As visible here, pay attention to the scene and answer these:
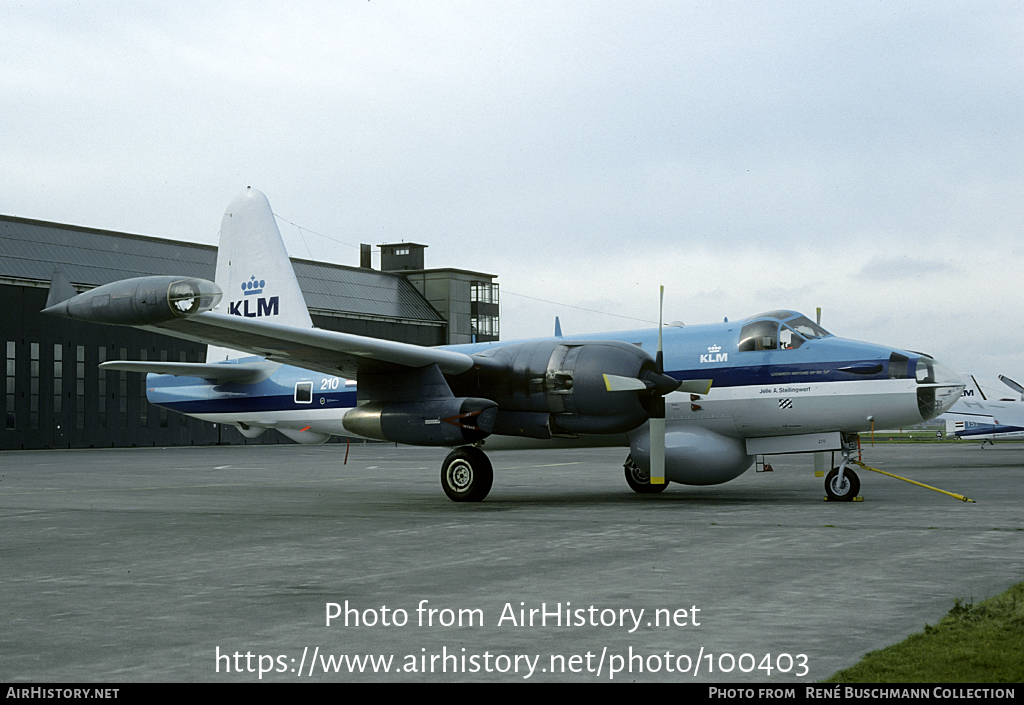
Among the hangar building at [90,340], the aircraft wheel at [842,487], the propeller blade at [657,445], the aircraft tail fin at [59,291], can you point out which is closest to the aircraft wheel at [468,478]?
the propeller blade at [657,445]

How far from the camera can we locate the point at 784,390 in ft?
59.0

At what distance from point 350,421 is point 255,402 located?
472cm

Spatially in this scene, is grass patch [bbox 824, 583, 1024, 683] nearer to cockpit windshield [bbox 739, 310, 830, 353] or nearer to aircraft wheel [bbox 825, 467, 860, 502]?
aircraft wheel [bbox 825, 467, 860, 502]

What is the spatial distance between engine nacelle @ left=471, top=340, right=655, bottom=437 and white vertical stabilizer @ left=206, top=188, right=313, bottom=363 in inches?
285

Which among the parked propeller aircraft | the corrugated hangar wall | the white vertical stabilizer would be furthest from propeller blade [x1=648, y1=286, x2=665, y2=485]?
the corrugated hangar wall

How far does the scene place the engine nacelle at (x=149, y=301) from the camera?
13000 millimetres

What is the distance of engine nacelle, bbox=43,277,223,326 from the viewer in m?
13.0

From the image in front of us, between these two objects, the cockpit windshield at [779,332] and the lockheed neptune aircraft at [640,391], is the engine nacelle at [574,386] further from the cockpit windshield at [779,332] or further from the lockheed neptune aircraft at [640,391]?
the cockpit windshield at [779,332]

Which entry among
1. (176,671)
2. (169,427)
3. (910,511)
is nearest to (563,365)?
(910,511)

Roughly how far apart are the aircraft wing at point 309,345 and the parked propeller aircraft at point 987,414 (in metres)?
26.2

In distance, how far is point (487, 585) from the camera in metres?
Result: 8.72

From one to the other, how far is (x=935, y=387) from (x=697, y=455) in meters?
4.37

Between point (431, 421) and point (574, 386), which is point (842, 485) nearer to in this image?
point (574, 386)

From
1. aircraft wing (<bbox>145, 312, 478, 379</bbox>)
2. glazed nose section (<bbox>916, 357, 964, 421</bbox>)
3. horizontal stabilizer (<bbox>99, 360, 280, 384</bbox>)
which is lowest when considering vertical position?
glazed nose section (<bbox>916, 357, 964, 421</bbox>)
